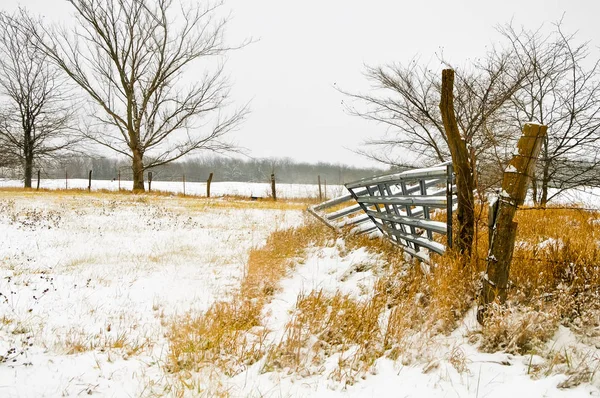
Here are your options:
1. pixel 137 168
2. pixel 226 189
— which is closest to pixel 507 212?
pixel 137 168

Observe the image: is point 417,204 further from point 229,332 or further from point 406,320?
point 229,332

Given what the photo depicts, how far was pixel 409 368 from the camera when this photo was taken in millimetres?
2418

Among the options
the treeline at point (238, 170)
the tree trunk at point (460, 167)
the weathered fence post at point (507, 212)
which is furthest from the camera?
the treeline at point (238, 170)

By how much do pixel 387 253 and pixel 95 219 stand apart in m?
8.40

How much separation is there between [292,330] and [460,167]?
224 centimetres

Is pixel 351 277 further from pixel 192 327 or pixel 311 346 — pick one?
pixel 192 327

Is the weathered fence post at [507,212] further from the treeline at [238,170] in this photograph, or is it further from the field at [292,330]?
the treeline at [238,170]

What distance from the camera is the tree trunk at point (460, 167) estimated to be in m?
3.16

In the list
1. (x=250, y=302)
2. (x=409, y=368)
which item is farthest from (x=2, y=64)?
(x=409, y=368)

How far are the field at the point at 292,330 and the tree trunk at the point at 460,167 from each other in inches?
14.9

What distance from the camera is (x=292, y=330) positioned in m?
3.10

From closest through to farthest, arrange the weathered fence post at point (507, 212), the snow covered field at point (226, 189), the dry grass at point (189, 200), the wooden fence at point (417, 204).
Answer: the weathered fence post at point (507, 212) < the wooden fence at point (417, 204) < the dry grass at point (189, 200) < the snow covered field at point (226, 189)

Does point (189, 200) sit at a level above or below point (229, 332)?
above

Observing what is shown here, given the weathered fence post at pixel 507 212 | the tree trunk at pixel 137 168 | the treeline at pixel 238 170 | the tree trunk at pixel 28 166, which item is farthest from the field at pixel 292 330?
the treeline at pixel 238 170
